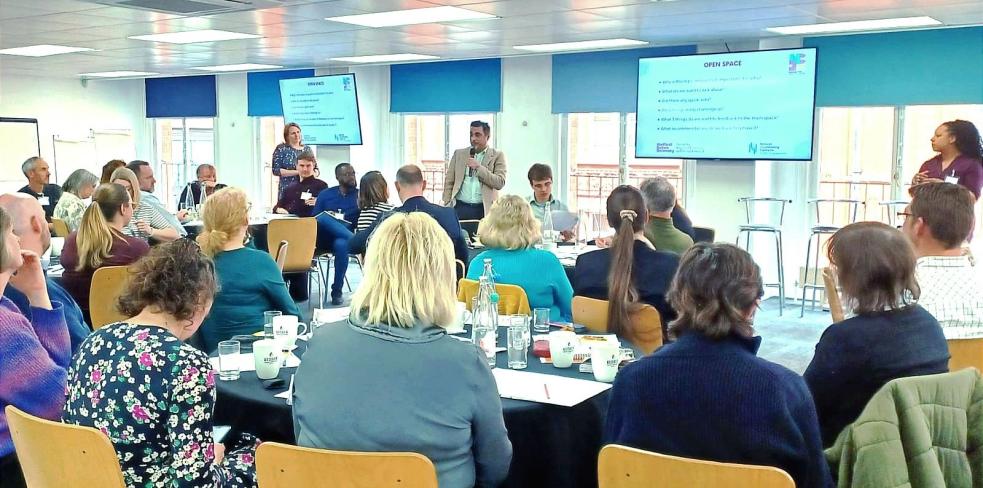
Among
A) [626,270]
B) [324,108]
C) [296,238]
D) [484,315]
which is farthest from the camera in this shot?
[324,108]

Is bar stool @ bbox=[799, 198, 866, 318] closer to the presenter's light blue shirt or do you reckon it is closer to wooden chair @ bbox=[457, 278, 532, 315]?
the presenter's light blue shirt

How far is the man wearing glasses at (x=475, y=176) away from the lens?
27.5 ft

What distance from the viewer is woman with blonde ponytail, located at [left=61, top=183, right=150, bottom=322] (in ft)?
→ 14.6

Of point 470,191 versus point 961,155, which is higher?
→ point 961,155

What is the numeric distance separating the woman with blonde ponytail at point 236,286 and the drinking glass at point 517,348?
125cm

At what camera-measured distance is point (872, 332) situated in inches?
91.4

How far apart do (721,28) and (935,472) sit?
630 cm

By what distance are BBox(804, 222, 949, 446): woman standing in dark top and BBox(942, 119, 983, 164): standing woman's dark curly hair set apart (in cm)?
442

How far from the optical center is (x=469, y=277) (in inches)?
159

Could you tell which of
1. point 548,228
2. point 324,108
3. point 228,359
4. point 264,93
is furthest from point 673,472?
point 264,93

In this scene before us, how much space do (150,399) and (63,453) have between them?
224 millimetres

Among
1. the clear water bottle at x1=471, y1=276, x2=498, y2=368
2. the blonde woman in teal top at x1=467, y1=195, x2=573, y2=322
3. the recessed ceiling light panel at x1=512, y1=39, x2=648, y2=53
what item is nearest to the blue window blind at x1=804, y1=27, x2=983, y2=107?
the recessed ceiling light panel at x1=512, y1=39, x2=648, y2=53

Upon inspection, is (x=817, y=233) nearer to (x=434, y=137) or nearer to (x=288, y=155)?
(x=288, y=155)

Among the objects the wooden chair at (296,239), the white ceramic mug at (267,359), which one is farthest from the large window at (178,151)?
the white ceramic mug at (267,359)
